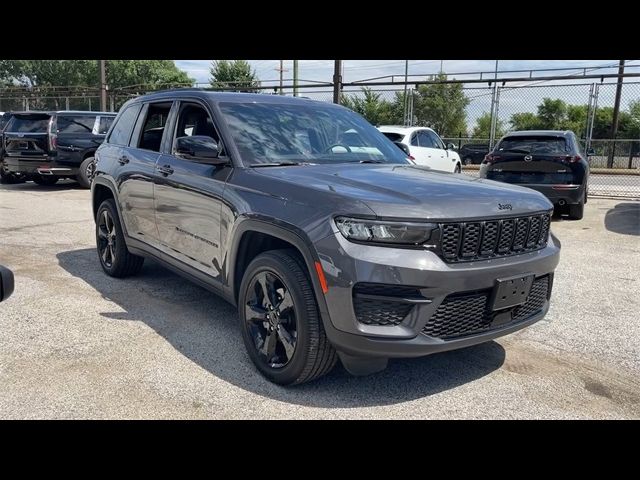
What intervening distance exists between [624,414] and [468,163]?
24.0m

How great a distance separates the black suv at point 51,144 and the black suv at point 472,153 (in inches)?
677

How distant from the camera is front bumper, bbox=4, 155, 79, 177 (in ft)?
43.0

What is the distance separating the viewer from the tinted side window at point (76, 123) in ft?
44.0

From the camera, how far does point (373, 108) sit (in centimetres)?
3262

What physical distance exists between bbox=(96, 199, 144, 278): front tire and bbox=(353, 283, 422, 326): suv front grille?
3.46 m

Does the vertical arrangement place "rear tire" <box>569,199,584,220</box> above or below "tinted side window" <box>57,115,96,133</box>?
below

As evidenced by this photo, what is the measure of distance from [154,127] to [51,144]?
908 centimetres

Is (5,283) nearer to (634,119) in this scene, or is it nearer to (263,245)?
(263,245)

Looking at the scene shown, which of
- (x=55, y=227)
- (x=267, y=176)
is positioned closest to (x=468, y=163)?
(x=55, y=227)

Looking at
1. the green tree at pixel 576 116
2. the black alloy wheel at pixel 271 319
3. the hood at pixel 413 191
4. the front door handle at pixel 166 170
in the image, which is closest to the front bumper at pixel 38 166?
the front door handle at pixel 166 170

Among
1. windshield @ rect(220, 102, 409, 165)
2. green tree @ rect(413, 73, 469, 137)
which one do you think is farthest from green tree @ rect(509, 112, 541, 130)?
windshield @ rect(220, 102, 409, 165)

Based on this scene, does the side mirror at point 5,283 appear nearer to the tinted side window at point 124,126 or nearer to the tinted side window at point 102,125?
the tinted side window at point 124,126

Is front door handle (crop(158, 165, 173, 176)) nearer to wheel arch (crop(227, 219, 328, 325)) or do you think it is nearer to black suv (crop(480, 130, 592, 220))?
Result: wheel arch (crop(227, 219, 328, 325))

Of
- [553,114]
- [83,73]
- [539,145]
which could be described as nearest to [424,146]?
[539,145]
